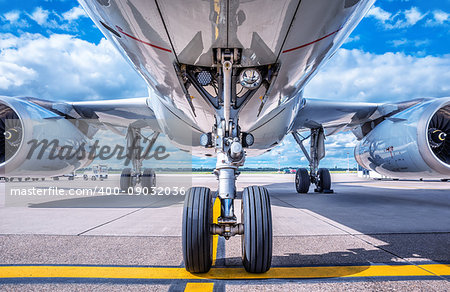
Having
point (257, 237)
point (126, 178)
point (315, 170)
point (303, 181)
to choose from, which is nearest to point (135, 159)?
point (126, 178)

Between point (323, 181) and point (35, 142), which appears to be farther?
point (323, 181)

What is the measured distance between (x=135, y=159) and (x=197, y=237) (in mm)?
6861

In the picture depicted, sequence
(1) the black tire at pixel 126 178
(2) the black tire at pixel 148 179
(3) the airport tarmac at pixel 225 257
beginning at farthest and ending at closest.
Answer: (2) the black tire at pixel 148 179
(1) the black tire at pixel 126 178
(3) the airport tarmac at pixel 225 257

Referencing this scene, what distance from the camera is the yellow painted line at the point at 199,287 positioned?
1.71 meters

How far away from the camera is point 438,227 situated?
3.60m

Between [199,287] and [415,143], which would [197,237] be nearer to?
[199,287]

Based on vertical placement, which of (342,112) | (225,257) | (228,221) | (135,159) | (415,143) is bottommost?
(225,257)

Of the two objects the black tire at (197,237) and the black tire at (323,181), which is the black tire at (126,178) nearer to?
the black tire at (323,181)

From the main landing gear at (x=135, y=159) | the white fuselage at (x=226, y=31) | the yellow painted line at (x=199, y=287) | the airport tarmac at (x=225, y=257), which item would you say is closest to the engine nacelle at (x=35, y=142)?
the airport tarmac at (x=225, y=257)

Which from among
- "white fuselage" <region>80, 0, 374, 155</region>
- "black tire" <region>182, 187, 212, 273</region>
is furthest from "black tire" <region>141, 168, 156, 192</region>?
"black tire" <region>182, 187, 212, 273</region>

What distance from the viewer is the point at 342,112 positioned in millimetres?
6926

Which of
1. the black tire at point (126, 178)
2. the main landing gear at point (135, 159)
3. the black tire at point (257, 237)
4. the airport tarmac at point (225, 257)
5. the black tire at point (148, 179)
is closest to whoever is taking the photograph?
the airport tarmac at point (225, 257)

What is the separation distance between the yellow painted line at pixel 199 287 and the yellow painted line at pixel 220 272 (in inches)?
4.6

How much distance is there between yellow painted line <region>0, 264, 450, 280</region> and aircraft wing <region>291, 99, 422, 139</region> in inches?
173
